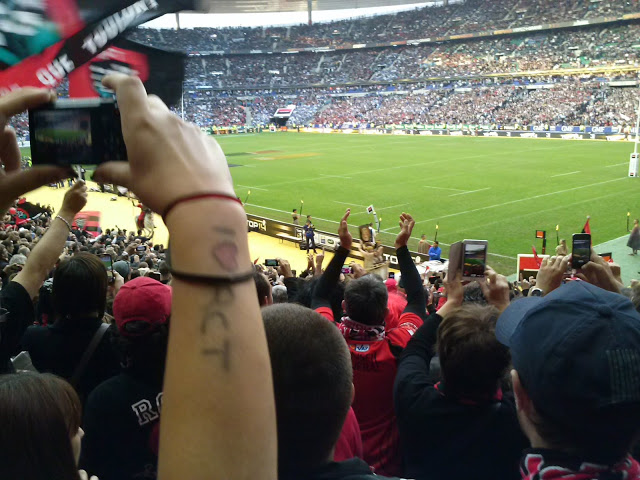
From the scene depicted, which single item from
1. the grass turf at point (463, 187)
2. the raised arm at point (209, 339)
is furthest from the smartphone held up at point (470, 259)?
the grass turf at point (463, 187)

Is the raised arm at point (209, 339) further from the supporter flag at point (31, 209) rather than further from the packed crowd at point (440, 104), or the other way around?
the packed crowd at point (440, 104)

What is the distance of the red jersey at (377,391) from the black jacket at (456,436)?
462 millimetres

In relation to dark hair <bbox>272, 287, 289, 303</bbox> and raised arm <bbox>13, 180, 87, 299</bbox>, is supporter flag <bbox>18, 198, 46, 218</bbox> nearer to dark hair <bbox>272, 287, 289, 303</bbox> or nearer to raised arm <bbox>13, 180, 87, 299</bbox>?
dark hair <bbox>272, 287, 289, 303</bbox>

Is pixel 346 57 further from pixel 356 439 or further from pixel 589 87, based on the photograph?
pixel 356 439

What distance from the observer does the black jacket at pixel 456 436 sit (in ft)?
8.57

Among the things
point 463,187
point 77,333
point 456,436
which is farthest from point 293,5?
point 456,436

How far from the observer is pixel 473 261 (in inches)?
168

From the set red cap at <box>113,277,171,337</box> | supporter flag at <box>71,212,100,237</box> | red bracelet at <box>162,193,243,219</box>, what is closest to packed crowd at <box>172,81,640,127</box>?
supporter flag at <box>71,212,100,237</box>

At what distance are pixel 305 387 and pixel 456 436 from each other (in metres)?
1.20

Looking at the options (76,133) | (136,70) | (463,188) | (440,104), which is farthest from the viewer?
(440,104)

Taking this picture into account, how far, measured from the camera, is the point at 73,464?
1690mm

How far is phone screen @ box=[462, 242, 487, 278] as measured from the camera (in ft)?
13.9

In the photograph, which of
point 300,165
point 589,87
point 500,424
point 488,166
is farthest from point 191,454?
point 589,87

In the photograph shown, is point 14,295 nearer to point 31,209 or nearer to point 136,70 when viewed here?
point 136,70
